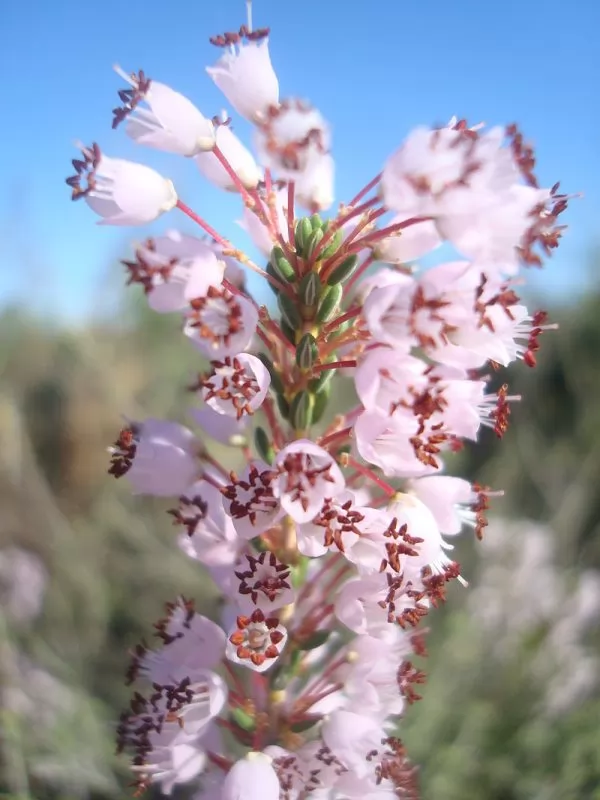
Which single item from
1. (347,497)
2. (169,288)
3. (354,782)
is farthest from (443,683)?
(169,288)

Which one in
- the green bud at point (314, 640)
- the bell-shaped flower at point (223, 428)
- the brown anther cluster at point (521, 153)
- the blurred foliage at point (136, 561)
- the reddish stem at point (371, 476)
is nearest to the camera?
the brown anther cluster at point (521, 153)

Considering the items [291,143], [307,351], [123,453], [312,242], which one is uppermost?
[291,143]

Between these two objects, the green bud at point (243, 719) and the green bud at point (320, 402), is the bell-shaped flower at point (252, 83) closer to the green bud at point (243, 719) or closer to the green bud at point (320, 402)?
the green bud at point (320, 402)

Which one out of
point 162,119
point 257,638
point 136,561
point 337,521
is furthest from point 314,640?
point 136,561

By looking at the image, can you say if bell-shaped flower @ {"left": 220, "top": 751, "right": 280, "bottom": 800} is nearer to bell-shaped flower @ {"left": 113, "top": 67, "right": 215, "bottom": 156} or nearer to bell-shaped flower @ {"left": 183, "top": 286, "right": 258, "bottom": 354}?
bell-shaped flower @ {"left": 183, "top": 286, "right": 258, "bottom": 354}

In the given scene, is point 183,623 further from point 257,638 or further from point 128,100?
point 128,100

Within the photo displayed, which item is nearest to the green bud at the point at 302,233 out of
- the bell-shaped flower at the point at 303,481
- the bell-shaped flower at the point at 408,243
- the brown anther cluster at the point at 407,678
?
the bell-shaped flower at the point at 408,243

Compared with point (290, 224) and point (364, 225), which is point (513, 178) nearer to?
point (364, 225)
